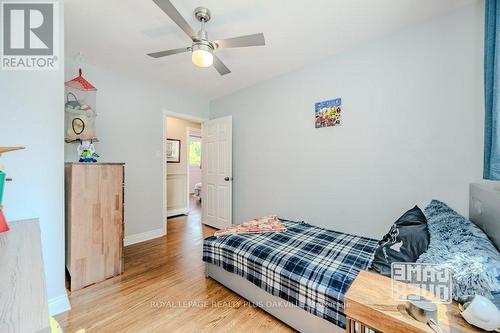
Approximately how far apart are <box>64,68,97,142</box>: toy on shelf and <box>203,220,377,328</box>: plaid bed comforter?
1860 mm

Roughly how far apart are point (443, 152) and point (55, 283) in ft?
11.5

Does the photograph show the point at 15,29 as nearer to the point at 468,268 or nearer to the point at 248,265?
the point at 248,265

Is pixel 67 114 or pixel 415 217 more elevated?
pixel 67 114

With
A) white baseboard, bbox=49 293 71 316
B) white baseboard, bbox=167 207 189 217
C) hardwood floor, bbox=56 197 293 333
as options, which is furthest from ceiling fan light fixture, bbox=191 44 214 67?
white baseboard, bbox=167 207 189 217

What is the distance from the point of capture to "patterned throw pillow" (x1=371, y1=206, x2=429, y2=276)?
129 centimetres

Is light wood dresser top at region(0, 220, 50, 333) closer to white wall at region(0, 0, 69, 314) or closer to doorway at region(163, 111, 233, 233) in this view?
white wall at region(0, 0, 69, 314)

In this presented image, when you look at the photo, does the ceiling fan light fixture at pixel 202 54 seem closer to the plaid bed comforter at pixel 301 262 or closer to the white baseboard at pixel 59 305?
the plaid bed comforter at pixel 301 262

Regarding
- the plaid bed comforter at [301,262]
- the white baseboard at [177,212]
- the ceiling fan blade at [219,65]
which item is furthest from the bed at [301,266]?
the white baseboard at [177,212]

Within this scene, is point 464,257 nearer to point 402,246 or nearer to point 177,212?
point 402,246

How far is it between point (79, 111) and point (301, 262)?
2.74m

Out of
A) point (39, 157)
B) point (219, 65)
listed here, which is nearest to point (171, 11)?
point (219, 65)

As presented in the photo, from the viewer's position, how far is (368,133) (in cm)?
231

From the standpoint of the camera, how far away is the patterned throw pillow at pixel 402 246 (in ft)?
4.22

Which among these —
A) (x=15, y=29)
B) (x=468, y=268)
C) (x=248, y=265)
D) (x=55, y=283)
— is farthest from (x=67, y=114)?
(x=468, y=268)
